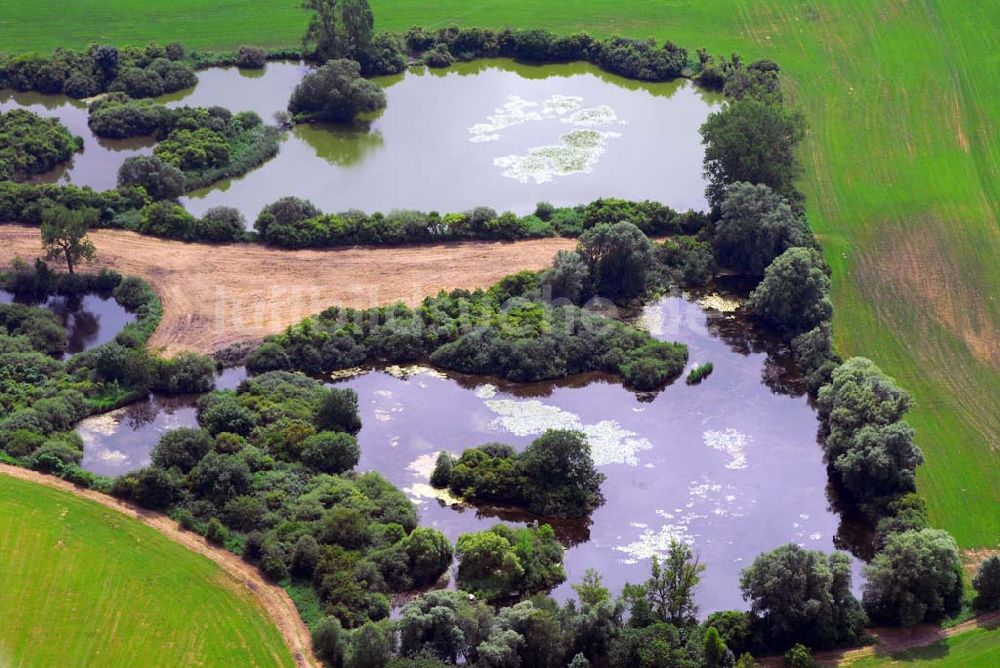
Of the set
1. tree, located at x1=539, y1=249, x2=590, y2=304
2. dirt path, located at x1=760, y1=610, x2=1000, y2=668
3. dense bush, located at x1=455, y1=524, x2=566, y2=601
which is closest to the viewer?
dirt path, located at x1=760, y1=610, x2=1000, y2=668

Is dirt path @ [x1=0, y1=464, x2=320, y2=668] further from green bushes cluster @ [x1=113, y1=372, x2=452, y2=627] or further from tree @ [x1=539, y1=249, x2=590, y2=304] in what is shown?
tree @ [x1=539, y1=249, x2=590, y2=304]

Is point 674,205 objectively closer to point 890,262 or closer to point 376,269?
point 890,262

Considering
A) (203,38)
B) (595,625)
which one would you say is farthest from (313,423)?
(203,38)

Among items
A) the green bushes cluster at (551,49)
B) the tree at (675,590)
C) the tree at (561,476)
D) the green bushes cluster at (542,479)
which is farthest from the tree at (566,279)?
the green bushes cluster at (551,49)

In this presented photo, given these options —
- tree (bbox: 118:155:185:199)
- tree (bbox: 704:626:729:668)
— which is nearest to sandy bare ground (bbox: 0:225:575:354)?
tree (bbox: 118:155:185:199)

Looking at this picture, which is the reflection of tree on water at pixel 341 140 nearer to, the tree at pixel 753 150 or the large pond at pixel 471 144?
the large pond at pixel 471 144

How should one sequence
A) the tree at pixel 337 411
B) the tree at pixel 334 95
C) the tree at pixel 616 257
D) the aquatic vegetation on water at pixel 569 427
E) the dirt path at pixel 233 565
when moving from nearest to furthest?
the dirt path at pixel 233 565, the tree at pixel 337 411, the aquatic vegetation on water at pixel 569 427, the tree at pixel 616 257, the tree at pixel 334 95
